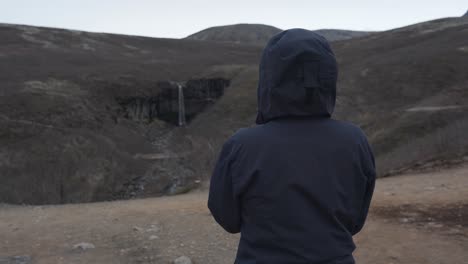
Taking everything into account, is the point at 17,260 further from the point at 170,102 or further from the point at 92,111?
the point at 170,102

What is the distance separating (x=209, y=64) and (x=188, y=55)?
28.4ft

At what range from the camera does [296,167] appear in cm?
229

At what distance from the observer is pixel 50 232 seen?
336 inches

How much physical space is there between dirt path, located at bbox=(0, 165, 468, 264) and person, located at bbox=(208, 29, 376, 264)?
4314 mm

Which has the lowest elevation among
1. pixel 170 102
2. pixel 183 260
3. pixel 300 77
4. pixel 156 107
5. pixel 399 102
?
pixel 156 107

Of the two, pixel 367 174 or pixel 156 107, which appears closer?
pixel 367 174

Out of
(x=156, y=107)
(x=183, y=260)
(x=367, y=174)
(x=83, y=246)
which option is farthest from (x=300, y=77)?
(x=156, y=107)

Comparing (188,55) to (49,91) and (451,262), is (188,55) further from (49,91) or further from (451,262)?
(451,262)

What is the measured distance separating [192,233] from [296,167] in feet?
19.7

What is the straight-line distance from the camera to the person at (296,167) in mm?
2287

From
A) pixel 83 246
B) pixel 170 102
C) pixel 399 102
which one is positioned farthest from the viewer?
pixel 170 102

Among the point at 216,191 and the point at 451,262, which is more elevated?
the point at 216,191

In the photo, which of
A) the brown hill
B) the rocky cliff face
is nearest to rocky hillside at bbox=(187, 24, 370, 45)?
the brown hill

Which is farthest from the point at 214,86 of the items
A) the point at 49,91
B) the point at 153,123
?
the point at 49,91
